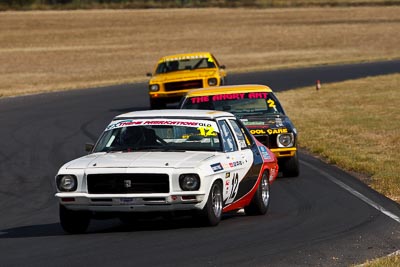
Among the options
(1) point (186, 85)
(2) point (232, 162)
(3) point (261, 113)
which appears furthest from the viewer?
(1) point (186, 85)

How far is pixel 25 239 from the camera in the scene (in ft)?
34.9

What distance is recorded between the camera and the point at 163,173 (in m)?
10.5

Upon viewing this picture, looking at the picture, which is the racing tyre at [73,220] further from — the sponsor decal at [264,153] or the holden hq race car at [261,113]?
the holden hq race car at [261,113]

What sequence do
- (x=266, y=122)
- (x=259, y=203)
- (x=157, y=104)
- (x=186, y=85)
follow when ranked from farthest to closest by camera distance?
1. (x=157, y=104)
2. (x=186, y=85)
3. (x=266, y=122)
4. (x=259, y=203)

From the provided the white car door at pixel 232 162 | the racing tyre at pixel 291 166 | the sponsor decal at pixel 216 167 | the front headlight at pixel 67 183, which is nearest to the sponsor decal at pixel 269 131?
the racing tyre at pixel 291 166

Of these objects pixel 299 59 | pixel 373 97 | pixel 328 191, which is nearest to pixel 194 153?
pixel 328 191

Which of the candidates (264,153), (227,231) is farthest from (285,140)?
(227,231)

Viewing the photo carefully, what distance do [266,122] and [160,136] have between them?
4726 mm

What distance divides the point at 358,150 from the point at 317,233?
9.56 m

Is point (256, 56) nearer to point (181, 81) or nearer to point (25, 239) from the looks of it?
point (181, 81)

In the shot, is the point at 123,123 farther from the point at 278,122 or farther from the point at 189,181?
the point at 278,122

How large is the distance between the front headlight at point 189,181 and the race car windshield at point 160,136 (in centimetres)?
91

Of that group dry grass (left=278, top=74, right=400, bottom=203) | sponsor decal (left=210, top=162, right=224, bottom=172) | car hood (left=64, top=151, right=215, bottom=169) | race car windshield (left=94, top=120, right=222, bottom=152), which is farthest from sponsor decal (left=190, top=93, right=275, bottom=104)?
sponsor decal (left=210, top=162, right=224, bottom=172)

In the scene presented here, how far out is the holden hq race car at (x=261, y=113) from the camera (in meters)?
16.0
